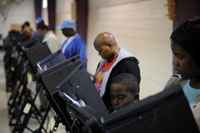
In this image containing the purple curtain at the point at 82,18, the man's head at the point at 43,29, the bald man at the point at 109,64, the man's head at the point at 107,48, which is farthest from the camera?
the purple curtain at the point at 82,18

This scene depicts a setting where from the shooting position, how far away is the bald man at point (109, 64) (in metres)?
2.55

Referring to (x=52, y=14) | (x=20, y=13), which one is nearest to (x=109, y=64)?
(x=52, y=14)

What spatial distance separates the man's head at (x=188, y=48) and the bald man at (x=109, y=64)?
1073 mm

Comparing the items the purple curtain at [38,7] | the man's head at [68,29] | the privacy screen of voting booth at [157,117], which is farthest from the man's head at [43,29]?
the purple curtain at [38,7]

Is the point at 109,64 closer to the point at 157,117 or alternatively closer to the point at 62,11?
the point at 157,117

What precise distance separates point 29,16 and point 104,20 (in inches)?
364

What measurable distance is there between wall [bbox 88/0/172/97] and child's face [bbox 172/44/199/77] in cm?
313

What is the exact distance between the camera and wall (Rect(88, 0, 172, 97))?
4.71 metres

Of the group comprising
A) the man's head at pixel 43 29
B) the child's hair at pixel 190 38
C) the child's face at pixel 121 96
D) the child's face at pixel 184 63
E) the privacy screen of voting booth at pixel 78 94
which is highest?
the child's hair at pixel 190 38

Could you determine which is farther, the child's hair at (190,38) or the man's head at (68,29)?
the man's head at (68,29)

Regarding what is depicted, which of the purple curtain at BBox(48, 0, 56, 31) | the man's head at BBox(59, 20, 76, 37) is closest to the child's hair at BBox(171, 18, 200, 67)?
the man's head at BBox(59, 20, 76, 37)

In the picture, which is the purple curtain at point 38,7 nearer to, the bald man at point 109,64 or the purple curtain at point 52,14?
the purple curtain at point 52,14

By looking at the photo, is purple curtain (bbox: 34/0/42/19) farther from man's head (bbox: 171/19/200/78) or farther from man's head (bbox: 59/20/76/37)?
man's head (bbox: 171/19/200/78)

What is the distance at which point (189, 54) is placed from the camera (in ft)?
4.55
